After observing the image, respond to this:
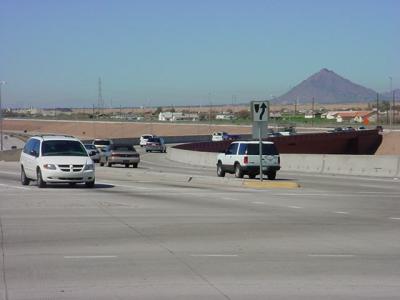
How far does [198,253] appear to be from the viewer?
11.7m

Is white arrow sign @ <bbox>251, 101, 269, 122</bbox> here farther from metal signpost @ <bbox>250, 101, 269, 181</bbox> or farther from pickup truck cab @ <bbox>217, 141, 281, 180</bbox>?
pickup truck cab @ <bbox>217, 141, 281, 180</bbox>

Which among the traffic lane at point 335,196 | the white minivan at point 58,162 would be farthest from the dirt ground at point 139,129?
the white minivan at point 58,162

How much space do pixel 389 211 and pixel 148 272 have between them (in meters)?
10.8

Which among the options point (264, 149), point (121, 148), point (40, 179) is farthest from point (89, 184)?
point (121, 148)

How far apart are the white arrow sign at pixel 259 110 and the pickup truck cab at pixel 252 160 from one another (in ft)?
18.3

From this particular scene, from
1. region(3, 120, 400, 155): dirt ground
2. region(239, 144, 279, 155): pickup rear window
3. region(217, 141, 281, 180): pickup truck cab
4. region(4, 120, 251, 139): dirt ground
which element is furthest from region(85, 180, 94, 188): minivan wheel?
region(4, 120, 251, 139): dirt ground

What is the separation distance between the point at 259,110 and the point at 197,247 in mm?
16189

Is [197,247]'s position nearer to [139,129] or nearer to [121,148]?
[121,148]

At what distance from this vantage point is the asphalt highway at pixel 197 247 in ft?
29.3

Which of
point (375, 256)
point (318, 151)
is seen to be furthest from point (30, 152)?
point (318, 151)

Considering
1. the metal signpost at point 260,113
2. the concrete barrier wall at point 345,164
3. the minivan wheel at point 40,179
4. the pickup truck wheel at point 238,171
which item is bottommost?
the concrete barrier wall at point 345,164

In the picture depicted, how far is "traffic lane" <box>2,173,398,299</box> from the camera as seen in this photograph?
9062 mm

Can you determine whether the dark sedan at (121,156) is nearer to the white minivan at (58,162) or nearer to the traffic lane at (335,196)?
the traffic lane at (335,196)

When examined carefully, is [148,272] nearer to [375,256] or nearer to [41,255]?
[41,255]
